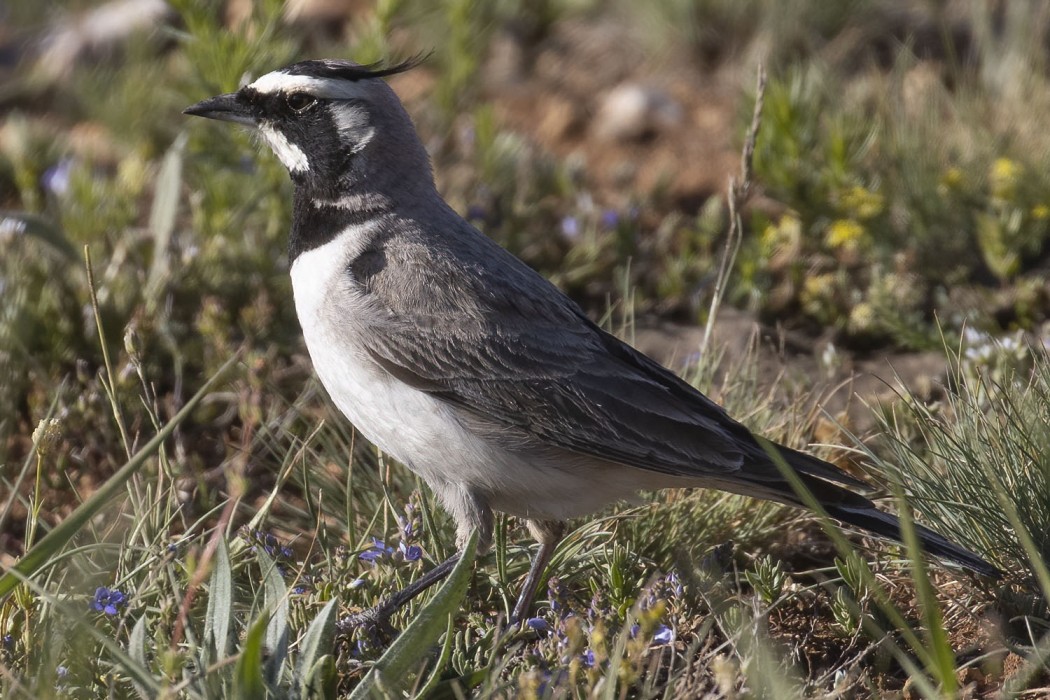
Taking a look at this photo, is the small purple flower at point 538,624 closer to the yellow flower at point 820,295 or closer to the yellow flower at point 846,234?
the yellow flower at point 820,295

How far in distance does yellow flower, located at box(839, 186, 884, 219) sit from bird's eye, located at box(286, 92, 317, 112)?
9.49 ft

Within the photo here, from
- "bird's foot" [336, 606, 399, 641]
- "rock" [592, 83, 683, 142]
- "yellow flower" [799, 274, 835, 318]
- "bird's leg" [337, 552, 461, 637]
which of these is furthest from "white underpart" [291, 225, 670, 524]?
"rock" [592, 83, 683, 142]

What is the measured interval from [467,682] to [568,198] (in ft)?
13.4

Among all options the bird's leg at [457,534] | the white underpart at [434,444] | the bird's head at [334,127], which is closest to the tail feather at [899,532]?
the white underpart at [434,444]

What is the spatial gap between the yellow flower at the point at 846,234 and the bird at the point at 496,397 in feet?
6.70

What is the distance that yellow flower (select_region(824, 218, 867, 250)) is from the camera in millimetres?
6336

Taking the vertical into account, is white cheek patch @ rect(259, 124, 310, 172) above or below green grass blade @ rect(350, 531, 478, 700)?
above

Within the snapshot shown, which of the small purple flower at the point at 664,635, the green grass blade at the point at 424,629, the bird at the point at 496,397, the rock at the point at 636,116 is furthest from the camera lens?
the rock at the point at 636,116

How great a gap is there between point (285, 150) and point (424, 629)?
2.20 meters

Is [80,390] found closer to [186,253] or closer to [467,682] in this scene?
[186,253]

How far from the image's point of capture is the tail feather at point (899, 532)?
4055mm

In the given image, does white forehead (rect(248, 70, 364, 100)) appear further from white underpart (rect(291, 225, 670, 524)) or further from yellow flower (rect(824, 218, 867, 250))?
yellow flower (rect(824, 218, 867, 250))

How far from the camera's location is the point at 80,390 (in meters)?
5.70

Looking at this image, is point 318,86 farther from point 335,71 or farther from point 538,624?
point 538,624
